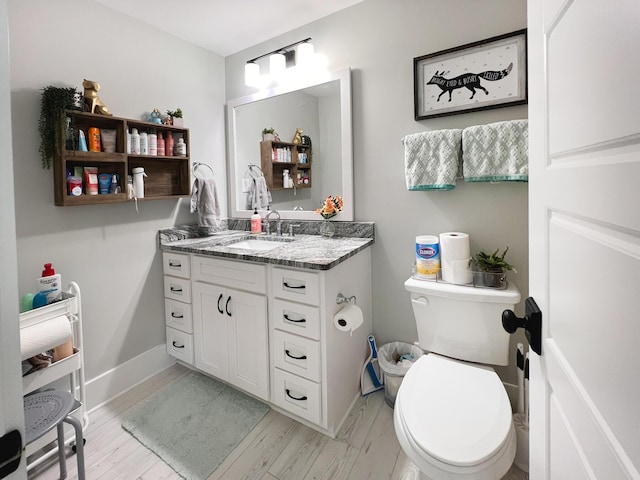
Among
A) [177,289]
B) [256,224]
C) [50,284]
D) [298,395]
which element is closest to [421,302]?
[298,395]

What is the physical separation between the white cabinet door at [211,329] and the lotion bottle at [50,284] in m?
0.65

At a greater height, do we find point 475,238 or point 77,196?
point 77,196

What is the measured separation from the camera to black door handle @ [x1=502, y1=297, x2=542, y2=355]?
63 cm

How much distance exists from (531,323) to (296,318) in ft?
3.43

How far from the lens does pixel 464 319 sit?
4.60 ft

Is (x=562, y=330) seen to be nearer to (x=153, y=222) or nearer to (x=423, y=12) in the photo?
(x=423, y=12)

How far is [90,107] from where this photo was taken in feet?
5.42

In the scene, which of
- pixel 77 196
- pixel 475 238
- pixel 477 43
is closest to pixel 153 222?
pixel 77 196

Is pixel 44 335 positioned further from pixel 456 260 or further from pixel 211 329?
pixel 456 260

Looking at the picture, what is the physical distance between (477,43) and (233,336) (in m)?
2.02

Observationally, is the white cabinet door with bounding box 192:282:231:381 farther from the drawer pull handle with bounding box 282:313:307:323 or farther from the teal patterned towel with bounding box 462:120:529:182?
the teal patterned towel with bounding box 462:120:529:182

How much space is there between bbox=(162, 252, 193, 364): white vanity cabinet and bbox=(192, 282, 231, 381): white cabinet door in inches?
2.7

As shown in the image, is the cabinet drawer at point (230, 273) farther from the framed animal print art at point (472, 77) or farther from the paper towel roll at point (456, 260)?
the framed animal print art at point (472, 77)

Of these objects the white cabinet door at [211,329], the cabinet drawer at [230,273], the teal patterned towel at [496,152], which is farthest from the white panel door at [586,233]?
the white cabinet door at [211,329]
